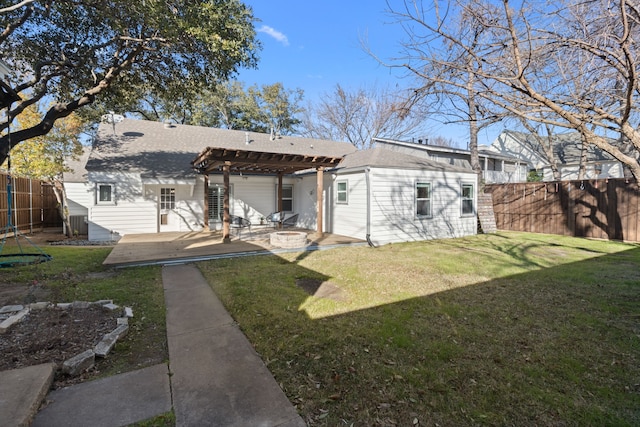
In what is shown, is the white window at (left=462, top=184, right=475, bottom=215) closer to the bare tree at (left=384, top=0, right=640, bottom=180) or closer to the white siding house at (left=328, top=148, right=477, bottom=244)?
the white siding house at (left=328, top=148, right=477, bottom=244)

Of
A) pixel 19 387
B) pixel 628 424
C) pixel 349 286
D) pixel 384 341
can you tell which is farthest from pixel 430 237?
pixel 19 387

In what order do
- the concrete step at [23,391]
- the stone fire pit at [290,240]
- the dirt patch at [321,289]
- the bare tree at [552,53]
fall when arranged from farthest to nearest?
the stone fire pit at [290,240]
the dirt patch at [321,289]
the bare tree at [552,53]
the concrete step at [23,391]

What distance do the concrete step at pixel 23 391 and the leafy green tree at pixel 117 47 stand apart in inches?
220

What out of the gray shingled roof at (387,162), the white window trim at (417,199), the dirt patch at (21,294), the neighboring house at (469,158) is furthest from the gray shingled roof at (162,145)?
the dirt patch at (21,294)

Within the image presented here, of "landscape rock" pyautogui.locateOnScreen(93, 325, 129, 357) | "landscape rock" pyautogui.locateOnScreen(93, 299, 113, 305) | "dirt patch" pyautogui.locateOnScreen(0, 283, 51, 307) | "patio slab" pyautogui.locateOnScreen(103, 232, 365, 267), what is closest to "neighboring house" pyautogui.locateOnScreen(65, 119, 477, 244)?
"patio slab" pyautogui.locateOnScreen(103, 232, 365, 267)

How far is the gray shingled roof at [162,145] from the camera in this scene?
11.2m

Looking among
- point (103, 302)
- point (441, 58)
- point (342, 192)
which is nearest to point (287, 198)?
point (342, 192)

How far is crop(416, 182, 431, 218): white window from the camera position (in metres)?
11.0

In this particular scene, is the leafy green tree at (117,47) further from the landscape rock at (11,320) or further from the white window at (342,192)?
the white window at (342,192)

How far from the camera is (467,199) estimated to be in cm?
1241

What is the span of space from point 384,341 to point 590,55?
190 inches

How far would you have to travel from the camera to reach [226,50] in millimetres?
6793

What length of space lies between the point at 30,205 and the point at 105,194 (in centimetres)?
547

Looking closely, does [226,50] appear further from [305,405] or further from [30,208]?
[30,208]
